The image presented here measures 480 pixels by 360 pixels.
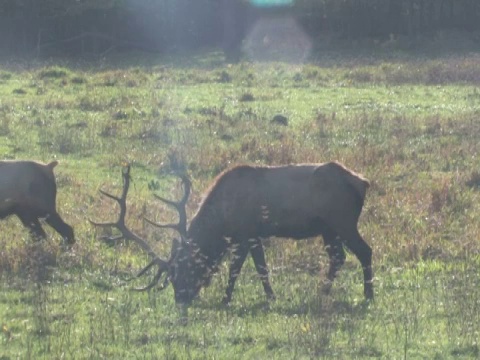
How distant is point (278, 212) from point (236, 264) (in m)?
0.68

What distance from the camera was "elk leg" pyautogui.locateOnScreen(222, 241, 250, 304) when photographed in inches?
374

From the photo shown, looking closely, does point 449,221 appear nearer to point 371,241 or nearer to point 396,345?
point 371,241

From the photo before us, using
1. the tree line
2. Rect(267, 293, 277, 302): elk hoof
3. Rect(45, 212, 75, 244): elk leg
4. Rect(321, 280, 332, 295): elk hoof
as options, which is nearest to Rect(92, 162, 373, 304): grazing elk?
Rect(267, 293, 277, 302): elk hoof

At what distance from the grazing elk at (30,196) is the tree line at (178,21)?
3646cm

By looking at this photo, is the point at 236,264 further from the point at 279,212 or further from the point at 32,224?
the point at 32,224

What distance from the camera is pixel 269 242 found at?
11742 mm

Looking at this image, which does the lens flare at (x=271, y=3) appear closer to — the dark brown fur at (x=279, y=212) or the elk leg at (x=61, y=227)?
the elk leg at (x=61, y=227)

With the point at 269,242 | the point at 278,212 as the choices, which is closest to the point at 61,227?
the point at 269,242

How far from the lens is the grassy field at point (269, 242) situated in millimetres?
8016

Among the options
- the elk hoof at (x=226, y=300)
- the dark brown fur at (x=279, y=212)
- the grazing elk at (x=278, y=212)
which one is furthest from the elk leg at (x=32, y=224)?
the elk hoof at (x=226, y=300)

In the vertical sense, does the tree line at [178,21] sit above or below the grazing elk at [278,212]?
above

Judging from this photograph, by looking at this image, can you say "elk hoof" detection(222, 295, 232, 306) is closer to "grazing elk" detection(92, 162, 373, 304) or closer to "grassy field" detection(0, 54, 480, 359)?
"grassy field" detection(0, 54, 480, 359)

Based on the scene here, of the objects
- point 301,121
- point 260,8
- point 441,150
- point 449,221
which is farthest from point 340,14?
point 449,221

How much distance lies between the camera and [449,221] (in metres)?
12.9
